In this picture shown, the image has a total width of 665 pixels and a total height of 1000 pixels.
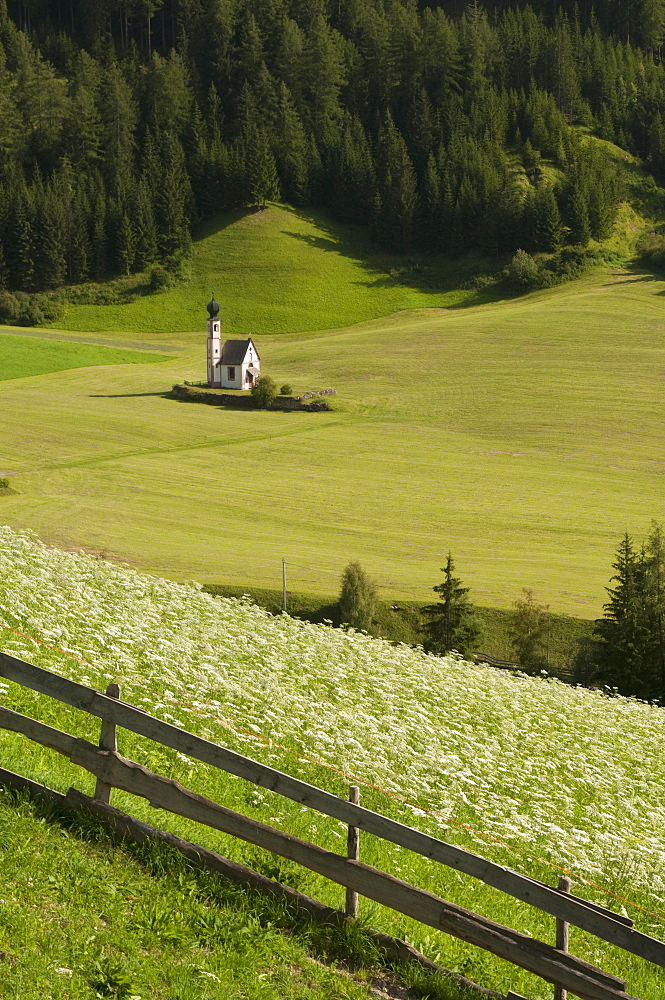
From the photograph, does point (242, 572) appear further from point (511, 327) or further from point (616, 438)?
point (511, 327)

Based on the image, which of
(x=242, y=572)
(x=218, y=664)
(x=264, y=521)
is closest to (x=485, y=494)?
(x=264, y=521)

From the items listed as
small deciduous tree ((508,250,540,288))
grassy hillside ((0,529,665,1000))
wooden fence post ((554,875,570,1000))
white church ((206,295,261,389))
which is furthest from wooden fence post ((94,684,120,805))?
small deciduous tree ((508,250,540,288))

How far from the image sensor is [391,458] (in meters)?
81.8

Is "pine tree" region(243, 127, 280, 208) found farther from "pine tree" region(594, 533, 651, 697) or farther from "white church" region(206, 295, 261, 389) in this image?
"pine tree" region(594, 533, 651, 697)

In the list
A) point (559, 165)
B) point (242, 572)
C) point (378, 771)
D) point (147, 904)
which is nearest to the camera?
point (147, 904)

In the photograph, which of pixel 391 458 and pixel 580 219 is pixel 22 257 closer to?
pixel 580 219

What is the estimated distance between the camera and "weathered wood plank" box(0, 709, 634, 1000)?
331 inches

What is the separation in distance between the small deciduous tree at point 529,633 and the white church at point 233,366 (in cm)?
6711

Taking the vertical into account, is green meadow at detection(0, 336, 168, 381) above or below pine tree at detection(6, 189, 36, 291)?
below

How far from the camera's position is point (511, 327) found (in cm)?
12619

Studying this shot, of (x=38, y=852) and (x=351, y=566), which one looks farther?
(x=351, y=566)

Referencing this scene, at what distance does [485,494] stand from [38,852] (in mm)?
64604

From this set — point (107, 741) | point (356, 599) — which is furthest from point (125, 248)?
point (107, 741)

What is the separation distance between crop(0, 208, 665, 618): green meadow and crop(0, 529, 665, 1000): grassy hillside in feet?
90.6
